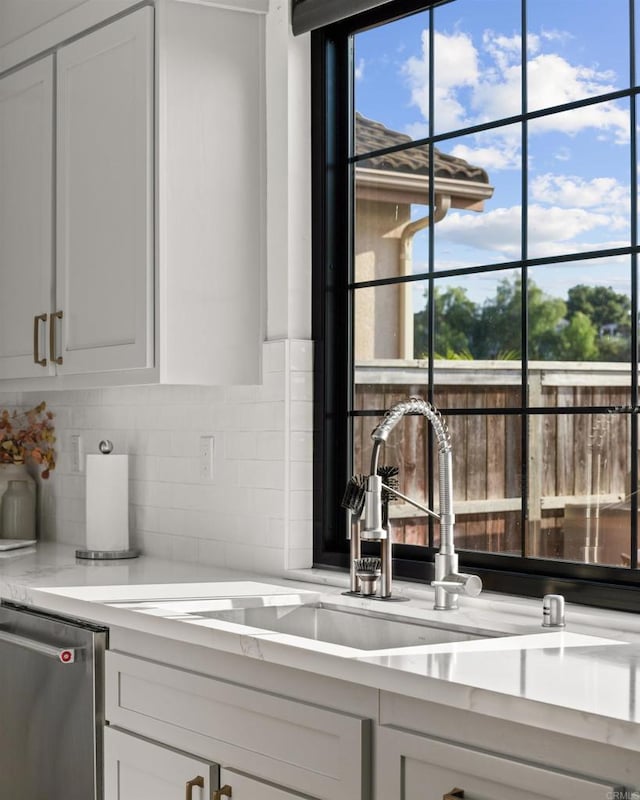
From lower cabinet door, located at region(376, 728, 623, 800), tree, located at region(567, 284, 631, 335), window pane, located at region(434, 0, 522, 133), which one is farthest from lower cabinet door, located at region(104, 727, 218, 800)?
window pane, located at region(434, 0, 522, 133)

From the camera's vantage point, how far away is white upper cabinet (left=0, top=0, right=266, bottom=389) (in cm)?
270

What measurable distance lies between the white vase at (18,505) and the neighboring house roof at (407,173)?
5.30 feet

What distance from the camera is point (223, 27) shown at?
2.80 meters

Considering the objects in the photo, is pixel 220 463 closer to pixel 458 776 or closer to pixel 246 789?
pixel 246 789

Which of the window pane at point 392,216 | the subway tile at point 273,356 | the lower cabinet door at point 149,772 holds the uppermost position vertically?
the window pane at point 392,216

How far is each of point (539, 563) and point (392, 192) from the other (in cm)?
106

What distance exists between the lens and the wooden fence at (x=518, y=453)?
2.37 meters

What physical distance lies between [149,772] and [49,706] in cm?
43

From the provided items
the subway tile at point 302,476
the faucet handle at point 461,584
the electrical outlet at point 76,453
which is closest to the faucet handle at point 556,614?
the faucet handle at point 461,584

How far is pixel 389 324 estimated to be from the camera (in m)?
2.77

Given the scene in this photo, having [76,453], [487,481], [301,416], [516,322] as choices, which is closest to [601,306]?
[516,322]

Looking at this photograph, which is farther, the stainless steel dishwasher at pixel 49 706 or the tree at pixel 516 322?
the tree at pixel 516 322

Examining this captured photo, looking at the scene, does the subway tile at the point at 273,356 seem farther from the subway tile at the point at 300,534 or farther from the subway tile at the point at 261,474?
the subway tile at the point at 300,534

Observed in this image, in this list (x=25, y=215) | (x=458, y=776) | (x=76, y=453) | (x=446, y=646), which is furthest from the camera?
(x=76, y=453)
